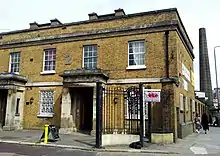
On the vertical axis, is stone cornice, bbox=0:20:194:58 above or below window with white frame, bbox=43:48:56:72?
above

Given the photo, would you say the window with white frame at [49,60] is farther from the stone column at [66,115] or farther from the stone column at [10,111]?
the stone column at [66,115]

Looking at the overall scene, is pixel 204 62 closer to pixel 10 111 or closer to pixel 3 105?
pixel 3 105

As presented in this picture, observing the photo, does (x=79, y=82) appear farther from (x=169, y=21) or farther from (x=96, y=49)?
(x=169, y=21)

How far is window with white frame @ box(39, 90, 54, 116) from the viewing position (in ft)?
62.2

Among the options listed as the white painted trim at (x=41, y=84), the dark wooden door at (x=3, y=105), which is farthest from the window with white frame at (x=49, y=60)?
the dark wooden door at (x=3, y=105)

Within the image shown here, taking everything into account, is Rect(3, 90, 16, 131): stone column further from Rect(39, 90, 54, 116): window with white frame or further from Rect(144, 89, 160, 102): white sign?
Rect(144, 89, 160, 102): white sign

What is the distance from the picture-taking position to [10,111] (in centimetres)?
1847

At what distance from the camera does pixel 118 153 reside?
1080cm

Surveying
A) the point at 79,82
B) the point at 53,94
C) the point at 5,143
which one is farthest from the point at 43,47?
the point at 5,143

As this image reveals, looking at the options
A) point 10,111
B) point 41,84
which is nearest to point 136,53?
point 41,84

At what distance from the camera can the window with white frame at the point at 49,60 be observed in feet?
64.5

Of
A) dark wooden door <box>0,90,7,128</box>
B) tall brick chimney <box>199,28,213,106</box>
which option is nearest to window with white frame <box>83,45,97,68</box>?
dark wooden door <box>0,90,7,128</box>

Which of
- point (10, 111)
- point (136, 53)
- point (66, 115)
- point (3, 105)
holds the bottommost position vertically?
point (66, 115)

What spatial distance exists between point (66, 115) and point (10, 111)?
474 centimetres
